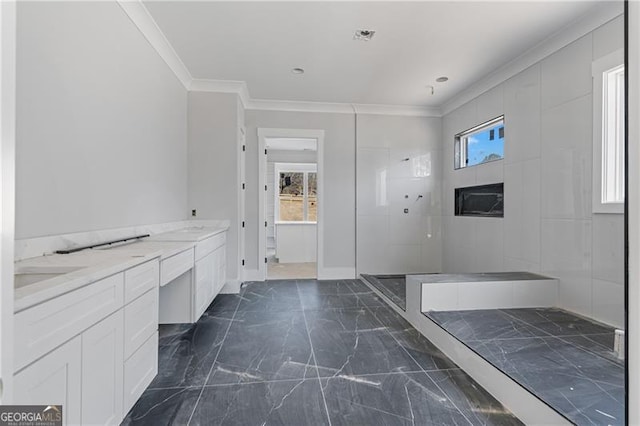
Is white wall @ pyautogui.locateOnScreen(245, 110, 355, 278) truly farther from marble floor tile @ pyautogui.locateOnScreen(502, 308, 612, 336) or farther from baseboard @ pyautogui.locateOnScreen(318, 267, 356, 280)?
marble floor tile @ pyautogui.locateOnScreen(502, 308, 612, 336)

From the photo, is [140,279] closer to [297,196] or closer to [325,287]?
[325,287]

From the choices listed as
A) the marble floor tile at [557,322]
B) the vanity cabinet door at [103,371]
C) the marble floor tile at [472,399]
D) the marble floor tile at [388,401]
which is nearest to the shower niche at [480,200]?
the marble floor tile at [557,322]

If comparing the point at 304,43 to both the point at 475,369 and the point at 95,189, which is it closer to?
the point at 95,189

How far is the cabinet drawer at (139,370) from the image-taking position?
1469mm

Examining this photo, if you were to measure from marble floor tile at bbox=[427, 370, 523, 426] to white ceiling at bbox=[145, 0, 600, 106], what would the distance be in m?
2.74

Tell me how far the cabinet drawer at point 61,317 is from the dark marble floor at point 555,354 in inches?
83.8

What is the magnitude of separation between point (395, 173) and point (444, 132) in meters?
1.04

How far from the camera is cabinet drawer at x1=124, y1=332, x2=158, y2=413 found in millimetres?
1469

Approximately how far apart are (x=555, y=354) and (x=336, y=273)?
9.84 ft

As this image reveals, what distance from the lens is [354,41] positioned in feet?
9.43

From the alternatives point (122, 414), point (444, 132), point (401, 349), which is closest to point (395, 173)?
point (444, 132)

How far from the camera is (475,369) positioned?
2.00m

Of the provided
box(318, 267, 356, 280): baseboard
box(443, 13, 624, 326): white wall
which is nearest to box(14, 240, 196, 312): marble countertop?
box(443, 13, 624, 326): white wall

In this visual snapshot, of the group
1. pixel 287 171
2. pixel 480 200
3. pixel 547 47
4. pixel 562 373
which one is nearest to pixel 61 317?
pixel 562 373
